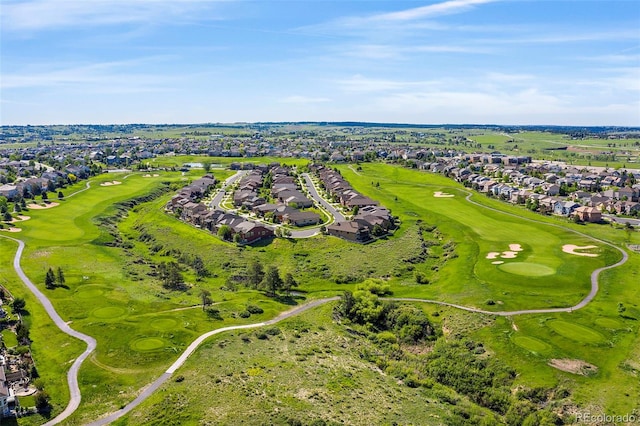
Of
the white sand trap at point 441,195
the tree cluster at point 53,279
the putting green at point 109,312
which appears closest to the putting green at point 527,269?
the putting green at point 109,312

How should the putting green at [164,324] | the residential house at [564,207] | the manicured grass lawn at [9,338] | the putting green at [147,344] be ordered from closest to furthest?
the putting green at [147,344], the manicured grass lawn at [9,338], the putting green at [164,324], the residential house at [564,207]

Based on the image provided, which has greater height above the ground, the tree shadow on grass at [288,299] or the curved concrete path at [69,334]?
the curved concrete path at [69,334]

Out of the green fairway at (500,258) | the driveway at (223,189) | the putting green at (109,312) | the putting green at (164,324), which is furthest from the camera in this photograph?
the driveway at (223,189)

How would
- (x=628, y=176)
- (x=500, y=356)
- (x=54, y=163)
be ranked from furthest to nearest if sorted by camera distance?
1. (x=54, y=163)
2. (x=628, y=176)
3. (x=500, y=356)

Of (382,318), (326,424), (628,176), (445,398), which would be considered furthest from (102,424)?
(628,176)

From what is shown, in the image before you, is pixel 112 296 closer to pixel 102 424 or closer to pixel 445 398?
pixel 102 424

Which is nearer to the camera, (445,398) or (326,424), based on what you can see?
(326,424)

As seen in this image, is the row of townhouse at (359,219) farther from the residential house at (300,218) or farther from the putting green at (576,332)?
the putting green at (576,332)

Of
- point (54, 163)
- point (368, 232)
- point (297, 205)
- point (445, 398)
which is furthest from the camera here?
point (54, 163)

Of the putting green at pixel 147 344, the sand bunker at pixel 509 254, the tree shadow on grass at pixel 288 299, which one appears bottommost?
the tree shadow on grass at pixel 288 299
